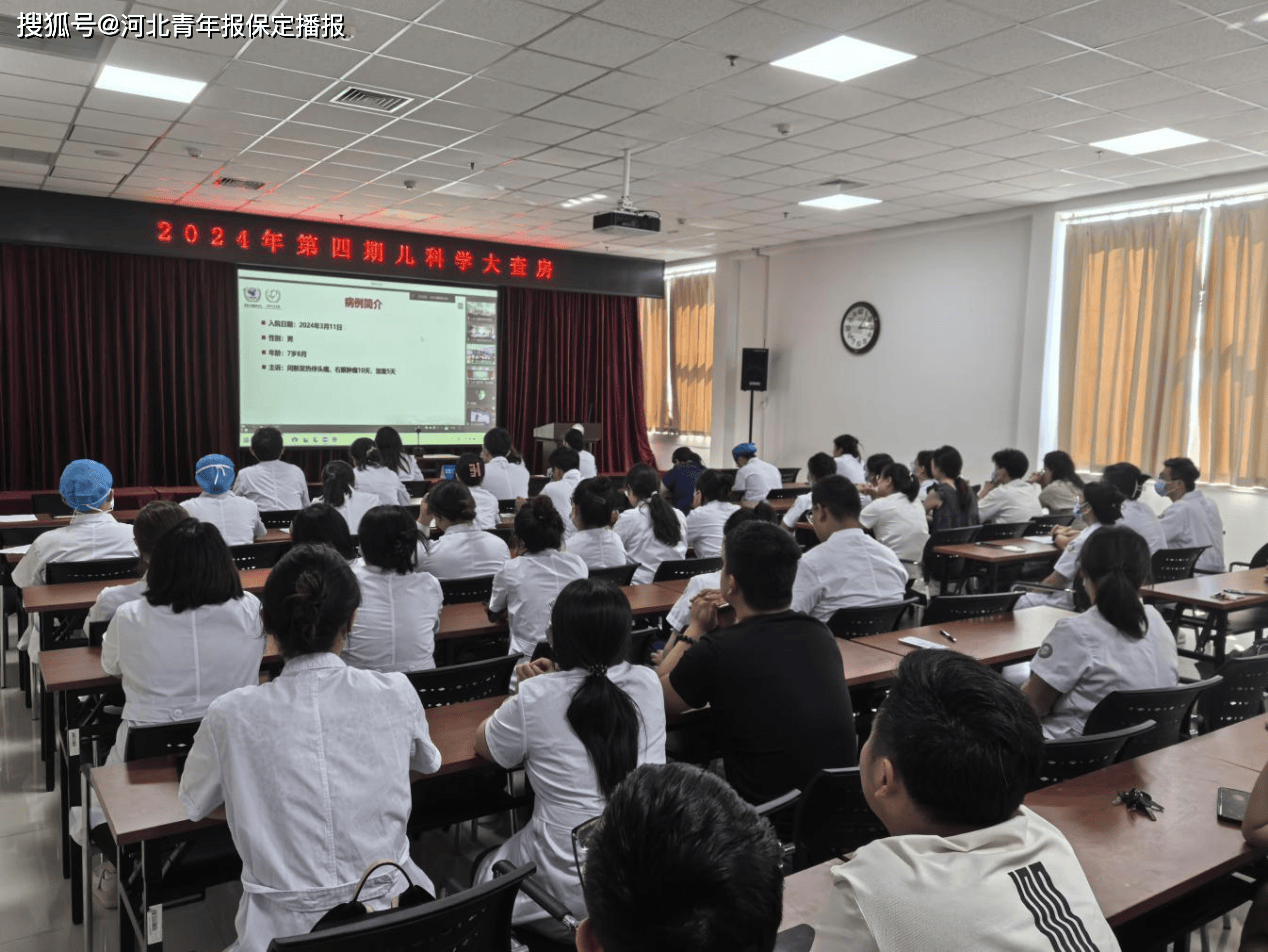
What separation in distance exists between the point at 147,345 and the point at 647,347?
6.78 m

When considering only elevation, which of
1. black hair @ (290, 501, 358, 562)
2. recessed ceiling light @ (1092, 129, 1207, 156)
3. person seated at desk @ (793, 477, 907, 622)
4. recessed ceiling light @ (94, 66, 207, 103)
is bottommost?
person seated at desk @ (793, 477, 907, 622)

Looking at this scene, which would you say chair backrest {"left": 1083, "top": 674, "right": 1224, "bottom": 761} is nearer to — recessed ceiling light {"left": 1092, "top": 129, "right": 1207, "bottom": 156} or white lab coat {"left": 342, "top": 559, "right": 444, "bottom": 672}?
white lab coat {"left": 342, "top": 559, "right": 444, "bottom": 672}

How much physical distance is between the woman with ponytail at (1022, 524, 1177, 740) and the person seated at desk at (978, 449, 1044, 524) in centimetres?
407

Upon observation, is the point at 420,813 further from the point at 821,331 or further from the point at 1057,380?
the point at 821,331

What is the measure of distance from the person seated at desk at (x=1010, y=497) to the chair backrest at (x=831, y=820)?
509 centimetres

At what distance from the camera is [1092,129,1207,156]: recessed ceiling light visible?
19.7 feet

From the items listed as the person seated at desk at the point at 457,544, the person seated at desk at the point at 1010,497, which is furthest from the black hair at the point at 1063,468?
the person seated at desk at the point at 457,544

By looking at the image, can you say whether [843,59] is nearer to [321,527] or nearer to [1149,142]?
→ [1149,142]

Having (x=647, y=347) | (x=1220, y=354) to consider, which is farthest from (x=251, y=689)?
(x=647, y=347)

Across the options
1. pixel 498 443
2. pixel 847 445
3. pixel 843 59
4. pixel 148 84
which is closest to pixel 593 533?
pixel 843 59

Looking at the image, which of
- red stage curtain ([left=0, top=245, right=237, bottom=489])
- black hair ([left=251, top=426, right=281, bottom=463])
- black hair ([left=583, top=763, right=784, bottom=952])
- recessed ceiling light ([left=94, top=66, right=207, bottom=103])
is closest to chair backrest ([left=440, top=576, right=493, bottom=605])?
black hair ([left=251, top=426, right=281, bottom=463])

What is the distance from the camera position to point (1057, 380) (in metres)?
8.52

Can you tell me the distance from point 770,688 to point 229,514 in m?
3.70

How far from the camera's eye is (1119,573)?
8.56 ft
